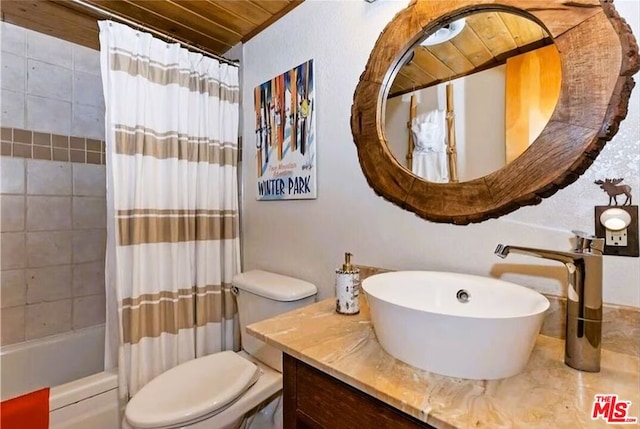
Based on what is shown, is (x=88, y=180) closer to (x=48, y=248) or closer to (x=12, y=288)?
(x=48, y=248)

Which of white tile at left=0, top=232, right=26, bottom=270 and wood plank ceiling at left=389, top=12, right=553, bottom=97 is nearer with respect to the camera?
wood plank ceiling at left=389, top=12, right=553, bottom=97

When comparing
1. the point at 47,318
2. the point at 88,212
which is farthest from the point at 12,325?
the point at 88,212

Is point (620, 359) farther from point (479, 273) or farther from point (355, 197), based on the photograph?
point (355, 197)

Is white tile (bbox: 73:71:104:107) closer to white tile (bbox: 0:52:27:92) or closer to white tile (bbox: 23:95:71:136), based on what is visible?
white tile (bbox: 23:95:71:136)

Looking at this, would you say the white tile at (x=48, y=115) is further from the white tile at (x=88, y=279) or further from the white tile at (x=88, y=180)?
the white tile at (x=88, y=279)

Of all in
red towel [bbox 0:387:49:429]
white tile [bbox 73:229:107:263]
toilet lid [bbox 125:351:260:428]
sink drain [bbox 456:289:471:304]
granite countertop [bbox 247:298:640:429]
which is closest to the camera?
granite countertop [bbox 247:298:640:429]

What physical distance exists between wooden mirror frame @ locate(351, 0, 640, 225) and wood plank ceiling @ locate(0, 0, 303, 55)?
84cm

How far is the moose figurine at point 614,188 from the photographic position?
69cm

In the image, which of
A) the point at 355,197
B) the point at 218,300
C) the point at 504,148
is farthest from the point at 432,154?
the point at 218,300

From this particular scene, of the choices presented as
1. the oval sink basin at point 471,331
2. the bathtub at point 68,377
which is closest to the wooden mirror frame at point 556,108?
the oval sink basin at point 471,331

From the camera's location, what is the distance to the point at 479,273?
2.98ft

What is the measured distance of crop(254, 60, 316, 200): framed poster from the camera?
138cm

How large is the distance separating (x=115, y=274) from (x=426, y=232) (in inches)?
49.8

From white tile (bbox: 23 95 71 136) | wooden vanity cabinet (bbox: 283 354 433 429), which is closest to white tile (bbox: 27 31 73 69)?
white tile (bbox: 23 95 71 136)
